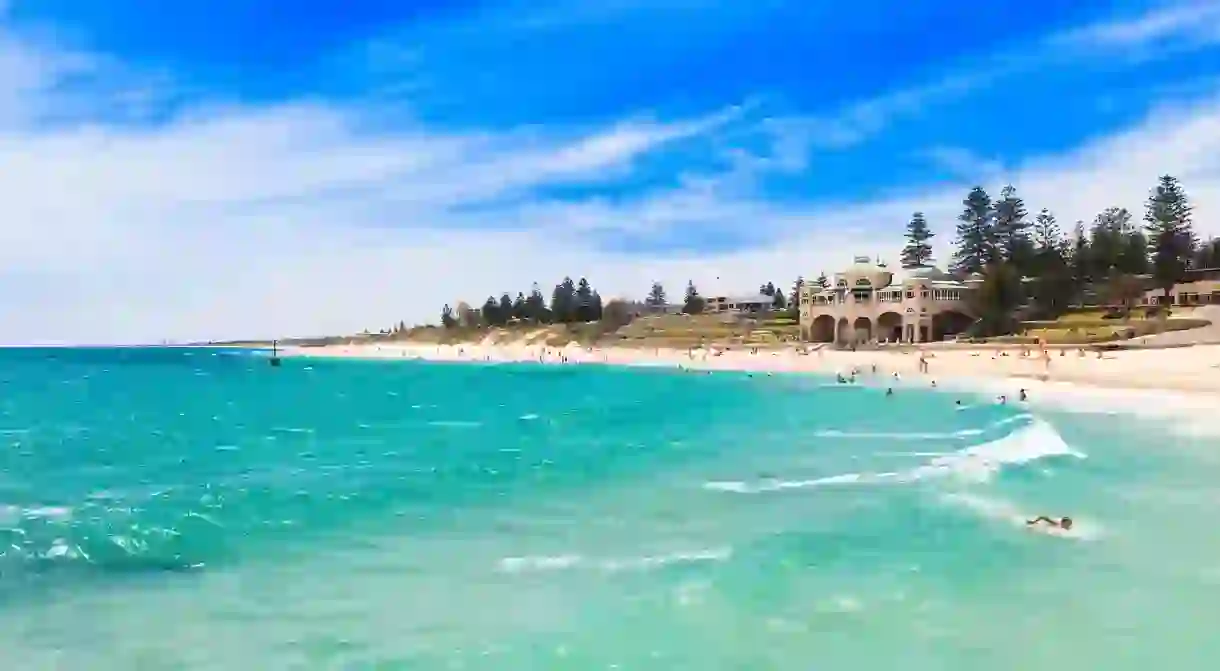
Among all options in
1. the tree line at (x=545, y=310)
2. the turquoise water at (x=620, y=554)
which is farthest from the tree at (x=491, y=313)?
the turquoise water at (x=620, y=554)

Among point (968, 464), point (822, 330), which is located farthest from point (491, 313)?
point (968, 464)

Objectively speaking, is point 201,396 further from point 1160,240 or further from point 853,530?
point 1160,240

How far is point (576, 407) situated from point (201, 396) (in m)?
26.7

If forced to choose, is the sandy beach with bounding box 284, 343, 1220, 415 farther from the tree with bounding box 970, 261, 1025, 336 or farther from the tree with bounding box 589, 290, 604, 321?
the tree with bounding box 589, 290, 604, 321

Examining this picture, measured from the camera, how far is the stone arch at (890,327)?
92062 millimetres

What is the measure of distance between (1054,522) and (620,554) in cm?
Answer: 659

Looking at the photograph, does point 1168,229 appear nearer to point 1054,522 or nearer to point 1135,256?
point 1135,256

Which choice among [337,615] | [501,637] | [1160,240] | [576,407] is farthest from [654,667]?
[1160,240]

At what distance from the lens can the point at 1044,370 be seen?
186ft

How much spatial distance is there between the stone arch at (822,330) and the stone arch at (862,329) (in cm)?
385

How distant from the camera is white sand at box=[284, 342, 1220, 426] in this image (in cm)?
3999

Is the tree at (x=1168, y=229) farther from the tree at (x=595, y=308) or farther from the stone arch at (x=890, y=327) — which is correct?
the tree at (x=595, y=308)

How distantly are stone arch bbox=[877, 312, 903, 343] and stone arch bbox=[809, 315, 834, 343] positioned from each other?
18.7 ft

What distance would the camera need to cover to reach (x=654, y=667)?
8703 millimetres
